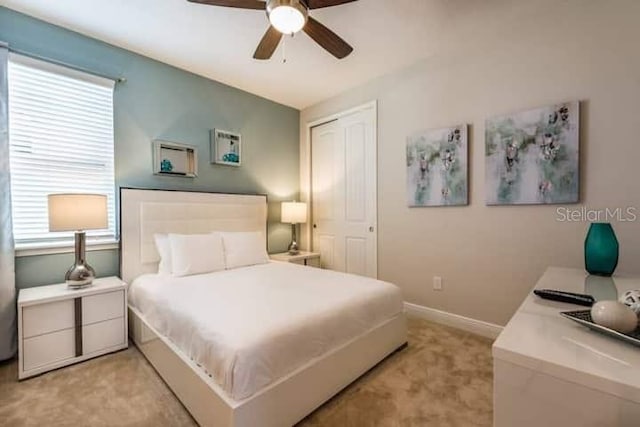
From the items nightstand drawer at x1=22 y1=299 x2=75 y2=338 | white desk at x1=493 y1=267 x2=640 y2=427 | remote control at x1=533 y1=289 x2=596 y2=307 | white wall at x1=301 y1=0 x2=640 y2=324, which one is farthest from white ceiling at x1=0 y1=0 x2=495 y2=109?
white desk at x1=493 y1=267 x2=640 y2=427

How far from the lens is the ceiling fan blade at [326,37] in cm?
192

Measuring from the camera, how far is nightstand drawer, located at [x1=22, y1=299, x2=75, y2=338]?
1.97m

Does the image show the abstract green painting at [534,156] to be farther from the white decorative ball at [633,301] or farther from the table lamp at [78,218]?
the table lamp at [78,218]

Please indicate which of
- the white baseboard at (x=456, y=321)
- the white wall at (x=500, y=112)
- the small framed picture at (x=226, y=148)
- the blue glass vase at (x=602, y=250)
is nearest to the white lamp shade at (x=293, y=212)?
the small framed picture at (x=226, y=148)

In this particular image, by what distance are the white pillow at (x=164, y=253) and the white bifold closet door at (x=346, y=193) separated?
199cm

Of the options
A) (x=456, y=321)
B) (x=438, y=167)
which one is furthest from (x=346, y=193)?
(x=456, y=321)

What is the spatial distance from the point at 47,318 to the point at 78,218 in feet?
2.37

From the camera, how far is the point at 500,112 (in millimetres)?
2479

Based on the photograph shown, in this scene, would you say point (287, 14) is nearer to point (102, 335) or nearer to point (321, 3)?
point (321, 3)

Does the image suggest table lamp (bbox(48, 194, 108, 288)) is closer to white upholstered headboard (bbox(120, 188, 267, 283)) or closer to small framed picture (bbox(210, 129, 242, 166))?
white upholstered headboard (bbox(120, 188, 267, 283))

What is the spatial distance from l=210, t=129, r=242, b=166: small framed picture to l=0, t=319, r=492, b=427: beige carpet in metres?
2.11

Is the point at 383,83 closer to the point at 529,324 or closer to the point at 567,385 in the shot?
the point at 529,324

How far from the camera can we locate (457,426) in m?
1.54

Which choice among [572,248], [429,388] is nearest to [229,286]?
[429,388]
